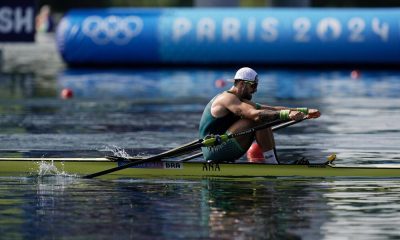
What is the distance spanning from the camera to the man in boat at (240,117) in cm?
1541

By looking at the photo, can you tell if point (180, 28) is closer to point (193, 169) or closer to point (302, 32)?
point (302, 32)

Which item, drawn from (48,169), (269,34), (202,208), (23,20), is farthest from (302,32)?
(202,208)

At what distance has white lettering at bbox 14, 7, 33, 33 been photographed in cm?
3534

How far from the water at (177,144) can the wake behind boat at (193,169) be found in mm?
137

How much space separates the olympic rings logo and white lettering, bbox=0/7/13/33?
2531 millimetres

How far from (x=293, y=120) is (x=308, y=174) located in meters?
0.94

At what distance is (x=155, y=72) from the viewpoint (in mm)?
37219

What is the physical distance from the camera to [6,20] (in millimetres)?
35219

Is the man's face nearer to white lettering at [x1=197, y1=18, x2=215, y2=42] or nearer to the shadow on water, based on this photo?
the shadow on water

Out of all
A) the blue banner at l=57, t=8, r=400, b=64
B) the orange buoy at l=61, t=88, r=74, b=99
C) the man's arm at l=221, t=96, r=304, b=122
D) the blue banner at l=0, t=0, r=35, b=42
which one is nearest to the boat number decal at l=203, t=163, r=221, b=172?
the man's arm at l=221, t=96, r=304, b=122

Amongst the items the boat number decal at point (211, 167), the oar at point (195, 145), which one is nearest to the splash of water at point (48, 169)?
the oar at point (195, 145)

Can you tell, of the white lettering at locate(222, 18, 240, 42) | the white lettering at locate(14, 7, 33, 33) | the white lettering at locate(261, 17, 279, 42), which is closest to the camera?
the white lettering at locate(14, 7, 33, 33)

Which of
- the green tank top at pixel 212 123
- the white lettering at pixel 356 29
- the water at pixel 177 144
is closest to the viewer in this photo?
the water at pixel 177 144

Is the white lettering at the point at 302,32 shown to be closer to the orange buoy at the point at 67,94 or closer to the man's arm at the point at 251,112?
the orange buoy at the point at 67,94
